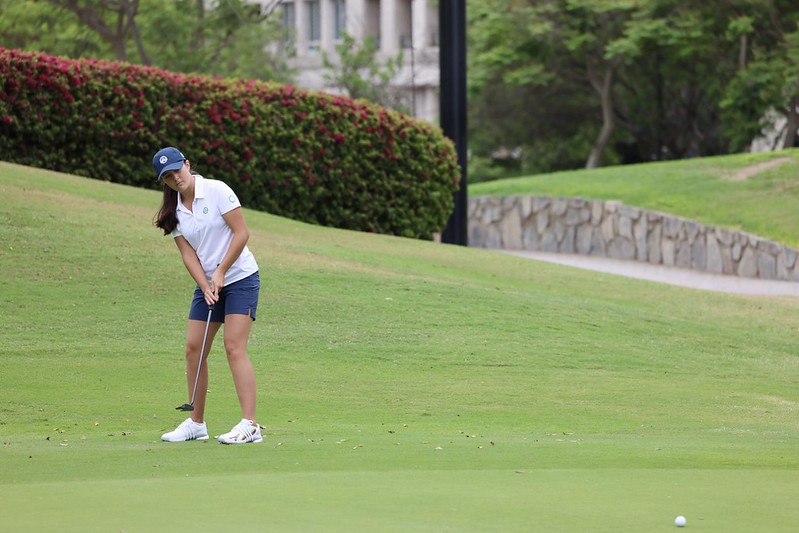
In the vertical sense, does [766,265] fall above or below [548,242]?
above

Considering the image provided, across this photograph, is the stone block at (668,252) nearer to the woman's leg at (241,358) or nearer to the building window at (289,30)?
the building window at (289,30)

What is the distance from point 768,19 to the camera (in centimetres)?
3541

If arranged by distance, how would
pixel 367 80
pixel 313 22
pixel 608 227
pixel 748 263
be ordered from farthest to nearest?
pixel 313 22 → pixel 367 80 → pixel 608 227 → pixel 748 263

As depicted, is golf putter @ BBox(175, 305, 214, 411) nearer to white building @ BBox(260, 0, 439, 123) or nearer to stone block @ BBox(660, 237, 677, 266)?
stone block @ BBox(660, 237, 677, 266)

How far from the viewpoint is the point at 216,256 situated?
771 centimetres

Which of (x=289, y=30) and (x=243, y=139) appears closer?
(x=243, y=139)

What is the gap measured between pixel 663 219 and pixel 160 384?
682 inches

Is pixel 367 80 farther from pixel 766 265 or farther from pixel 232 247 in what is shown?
pixel 232 247

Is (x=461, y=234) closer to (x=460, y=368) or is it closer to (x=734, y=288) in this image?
(x=734, y=288)

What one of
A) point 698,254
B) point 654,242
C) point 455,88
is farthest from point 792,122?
point 455,88

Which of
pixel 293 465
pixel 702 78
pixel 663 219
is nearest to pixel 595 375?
pixel 293 465

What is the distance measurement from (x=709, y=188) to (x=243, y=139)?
12126 millimetres

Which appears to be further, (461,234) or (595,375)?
(461,234)

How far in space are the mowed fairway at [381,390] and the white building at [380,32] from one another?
123ft
